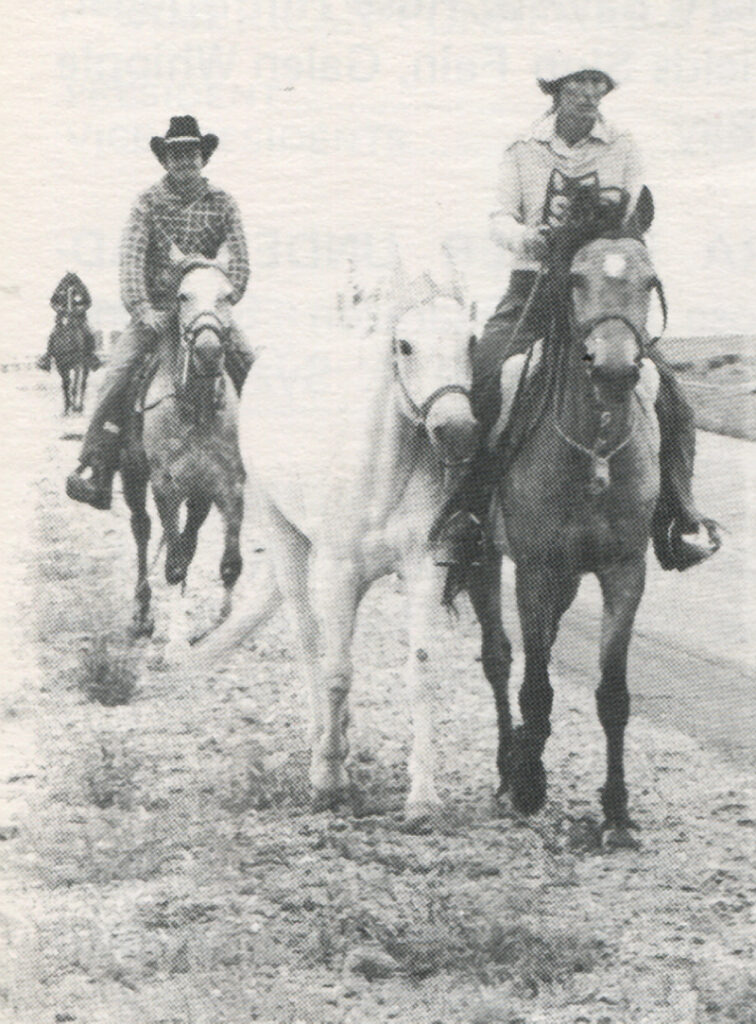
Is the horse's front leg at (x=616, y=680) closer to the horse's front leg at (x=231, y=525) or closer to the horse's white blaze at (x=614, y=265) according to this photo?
the horse's white blaze at (x=614, y=265)

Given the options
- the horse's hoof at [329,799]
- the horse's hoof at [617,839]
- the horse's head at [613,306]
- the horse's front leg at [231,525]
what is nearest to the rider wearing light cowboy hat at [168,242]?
the horse's front leg at [231,525]

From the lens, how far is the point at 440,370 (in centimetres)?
578

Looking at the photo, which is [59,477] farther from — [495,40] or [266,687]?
[495,40]

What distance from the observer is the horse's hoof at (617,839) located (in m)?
6.21

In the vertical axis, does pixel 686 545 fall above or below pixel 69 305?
below

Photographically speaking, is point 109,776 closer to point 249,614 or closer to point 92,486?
point 249,614

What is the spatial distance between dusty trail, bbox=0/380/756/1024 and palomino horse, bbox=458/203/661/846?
0.50 m

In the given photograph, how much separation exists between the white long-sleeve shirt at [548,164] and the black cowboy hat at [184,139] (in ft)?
5.63

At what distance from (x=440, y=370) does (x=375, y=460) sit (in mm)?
608

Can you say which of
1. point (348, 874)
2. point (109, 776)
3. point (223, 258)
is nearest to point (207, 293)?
point (223, 258)

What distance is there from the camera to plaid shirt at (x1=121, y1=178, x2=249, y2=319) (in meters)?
7.90

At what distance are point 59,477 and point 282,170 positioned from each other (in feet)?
11.6

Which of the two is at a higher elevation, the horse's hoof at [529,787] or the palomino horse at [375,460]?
the palomino horse at [375,460]

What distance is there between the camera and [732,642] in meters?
9.57
